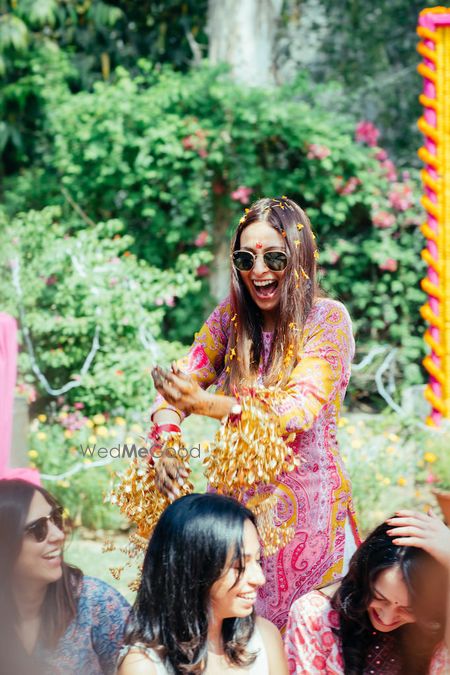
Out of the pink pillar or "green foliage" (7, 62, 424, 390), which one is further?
"green foliage" (7, 62, 424, 390)

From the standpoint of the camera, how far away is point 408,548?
1.97 meters

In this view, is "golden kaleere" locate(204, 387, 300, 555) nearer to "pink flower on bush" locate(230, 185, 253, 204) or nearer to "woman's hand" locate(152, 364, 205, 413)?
"woman's hand" locate(152, 364, 205, 413)

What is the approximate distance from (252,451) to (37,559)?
0.54 m

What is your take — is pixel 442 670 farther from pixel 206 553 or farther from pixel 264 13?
pixel 264 13

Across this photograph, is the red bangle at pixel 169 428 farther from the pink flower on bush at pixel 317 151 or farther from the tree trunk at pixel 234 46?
the tree trunk at pixel 234 46

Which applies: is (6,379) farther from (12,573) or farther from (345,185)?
(345,185)

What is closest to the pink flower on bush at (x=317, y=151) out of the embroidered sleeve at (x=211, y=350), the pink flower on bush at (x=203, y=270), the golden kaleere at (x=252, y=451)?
the pink flower on bush at (x=203, y=270)

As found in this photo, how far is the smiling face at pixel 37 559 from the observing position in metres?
2.11

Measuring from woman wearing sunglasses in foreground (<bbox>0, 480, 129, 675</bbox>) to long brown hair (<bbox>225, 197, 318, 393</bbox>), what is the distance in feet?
1.68

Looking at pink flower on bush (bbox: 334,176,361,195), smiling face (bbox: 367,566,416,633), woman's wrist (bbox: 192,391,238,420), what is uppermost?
pink flower on bush (bbox: 334,176,361,195)

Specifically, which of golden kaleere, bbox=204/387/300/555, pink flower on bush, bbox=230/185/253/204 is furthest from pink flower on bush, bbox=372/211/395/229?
golden kaleere, bbox=204/387/300/555

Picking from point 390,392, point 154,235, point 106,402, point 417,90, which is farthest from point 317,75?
point 106,402

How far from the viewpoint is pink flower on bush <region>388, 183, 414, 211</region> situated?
6.82 metres

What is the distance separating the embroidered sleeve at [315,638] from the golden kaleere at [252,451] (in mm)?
142
